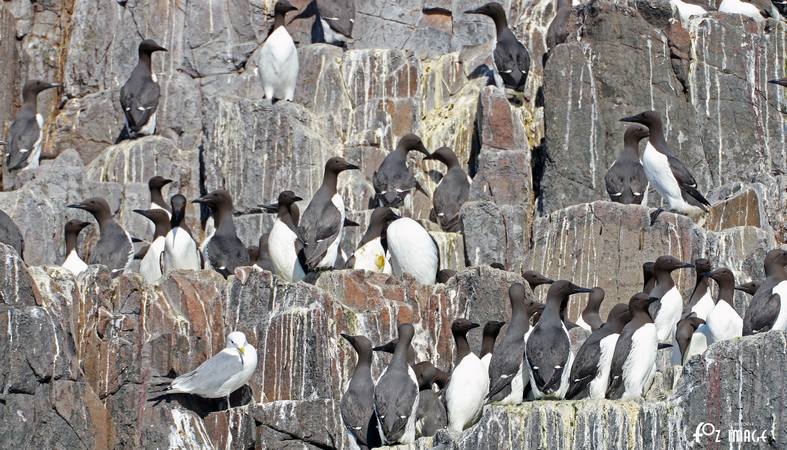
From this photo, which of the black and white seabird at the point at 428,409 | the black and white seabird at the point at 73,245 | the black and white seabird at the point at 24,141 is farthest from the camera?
the black and white seabird at the point at 24,141

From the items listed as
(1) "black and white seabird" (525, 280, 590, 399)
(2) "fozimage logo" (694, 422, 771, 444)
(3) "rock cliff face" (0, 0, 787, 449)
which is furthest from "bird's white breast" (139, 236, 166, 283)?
(2) "fozimage logo" (694, 422, 771, 444)

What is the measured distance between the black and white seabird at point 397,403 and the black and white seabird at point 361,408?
139 mm

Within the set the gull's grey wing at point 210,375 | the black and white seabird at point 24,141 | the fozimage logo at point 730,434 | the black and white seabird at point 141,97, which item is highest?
the black and white seabird at point 141,97

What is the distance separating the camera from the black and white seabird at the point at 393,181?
76.9 feet

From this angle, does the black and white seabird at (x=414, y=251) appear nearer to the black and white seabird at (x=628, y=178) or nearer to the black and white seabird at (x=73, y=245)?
the black and white seabird at (x=628, y=178)

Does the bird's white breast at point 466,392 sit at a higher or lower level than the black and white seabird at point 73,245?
lower

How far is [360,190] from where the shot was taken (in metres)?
24.4

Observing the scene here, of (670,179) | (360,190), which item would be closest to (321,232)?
(360,190)

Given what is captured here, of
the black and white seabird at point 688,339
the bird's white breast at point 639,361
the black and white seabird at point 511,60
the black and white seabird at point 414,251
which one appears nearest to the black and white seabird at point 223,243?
the black and white seabird at point 414,251

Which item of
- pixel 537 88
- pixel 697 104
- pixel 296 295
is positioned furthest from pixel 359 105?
pixel 296 295

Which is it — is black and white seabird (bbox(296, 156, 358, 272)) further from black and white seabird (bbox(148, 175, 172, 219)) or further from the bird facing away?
black and white seabird (bbox(148, 175, 172, 219))

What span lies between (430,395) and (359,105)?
694 cm

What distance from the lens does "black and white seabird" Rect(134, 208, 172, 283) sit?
22.2 metres

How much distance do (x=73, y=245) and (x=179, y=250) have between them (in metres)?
1.65
